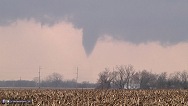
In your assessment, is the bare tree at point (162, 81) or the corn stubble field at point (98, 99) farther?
the bare tree at point (162, 81)

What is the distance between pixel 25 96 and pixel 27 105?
8933 mm

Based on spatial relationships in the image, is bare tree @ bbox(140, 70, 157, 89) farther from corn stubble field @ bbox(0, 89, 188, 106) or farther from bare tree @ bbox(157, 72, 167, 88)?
corn stubble field @ bbox(0, 89, 188, 106)

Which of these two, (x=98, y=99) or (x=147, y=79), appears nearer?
(x=98, y=99)

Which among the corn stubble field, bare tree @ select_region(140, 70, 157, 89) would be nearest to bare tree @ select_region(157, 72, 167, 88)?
bare tree @ select_region(140, 70, 157, 89)

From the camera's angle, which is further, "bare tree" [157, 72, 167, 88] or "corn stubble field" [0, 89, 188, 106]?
"bare tree" [157, 72, 167, 88]

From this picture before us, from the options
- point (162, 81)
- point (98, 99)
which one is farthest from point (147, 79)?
point (98, 99)

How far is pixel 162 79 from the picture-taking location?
140 meters

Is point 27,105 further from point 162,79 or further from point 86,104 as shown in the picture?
point 162,79

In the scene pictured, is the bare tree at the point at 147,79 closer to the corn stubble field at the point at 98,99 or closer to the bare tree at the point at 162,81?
the bare tree at the point at 162,81

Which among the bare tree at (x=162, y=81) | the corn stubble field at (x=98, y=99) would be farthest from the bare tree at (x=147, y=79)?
the corn stubble field at (x=98, y=99)

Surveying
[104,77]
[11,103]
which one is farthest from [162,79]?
[11,103]

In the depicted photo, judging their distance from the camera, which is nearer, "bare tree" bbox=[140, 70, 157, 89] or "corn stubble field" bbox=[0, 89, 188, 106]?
"corn stubble field" bbox=[0, 89, 188, 106]

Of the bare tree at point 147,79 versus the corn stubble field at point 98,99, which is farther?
the bare tree at point 147,79

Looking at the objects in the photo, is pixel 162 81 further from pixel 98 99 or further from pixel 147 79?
pixel 98 99
